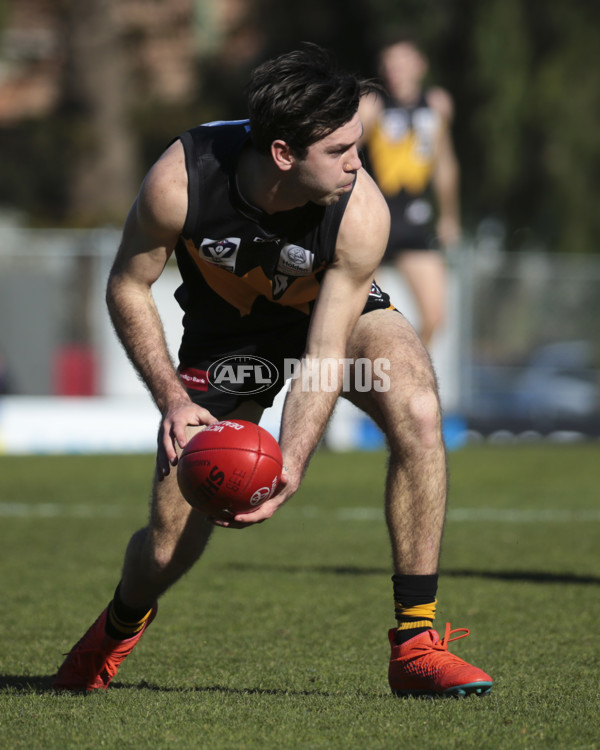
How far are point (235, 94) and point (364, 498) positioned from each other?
17592 mm

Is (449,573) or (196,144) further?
(449,573)

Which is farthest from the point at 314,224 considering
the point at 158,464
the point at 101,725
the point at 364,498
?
the point at 364,498

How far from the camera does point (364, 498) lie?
9.50 metres

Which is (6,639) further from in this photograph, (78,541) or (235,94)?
(235,94)

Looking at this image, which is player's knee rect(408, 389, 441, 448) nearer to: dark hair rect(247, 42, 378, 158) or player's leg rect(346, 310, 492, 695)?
player's leg rect(346, 310, 492, 695)

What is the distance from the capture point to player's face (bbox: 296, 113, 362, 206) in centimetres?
369

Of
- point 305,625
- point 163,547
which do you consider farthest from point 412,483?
point 305,625

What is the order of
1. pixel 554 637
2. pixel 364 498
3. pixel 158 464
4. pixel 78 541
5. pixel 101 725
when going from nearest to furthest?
pixel 101 725 < pixel 158 464 < pixel 554 637 < pixel 78 541 < pixel 364 498

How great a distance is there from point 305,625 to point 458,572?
4.85 feet

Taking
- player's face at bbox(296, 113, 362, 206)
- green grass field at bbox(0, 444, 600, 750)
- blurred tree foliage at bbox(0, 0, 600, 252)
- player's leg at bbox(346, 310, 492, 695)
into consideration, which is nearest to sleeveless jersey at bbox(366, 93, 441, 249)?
green grass field at bbox(0, 444, 600, 750)

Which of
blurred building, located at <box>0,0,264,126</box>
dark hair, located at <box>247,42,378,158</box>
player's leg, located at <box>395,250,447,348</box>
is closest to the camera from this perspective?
dark hair, located at <box>247,42,378,158</box>

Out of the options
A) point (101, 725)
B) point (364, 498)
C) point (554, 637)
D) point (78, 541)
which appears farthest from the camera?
point (364, 498)

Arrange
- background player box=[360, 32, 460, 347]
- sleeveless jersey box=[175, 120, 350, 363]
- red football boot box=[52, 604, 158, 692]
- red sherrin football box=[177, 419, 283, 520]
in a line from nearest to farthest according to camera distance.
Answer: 1. red sherrin football box=[177, 419, 283, 520]
2. sleeveless jersey box=[175, 120, 350, 363]
3. red football boot box=[52, 604, 158, 692]
4. background player box=[360, 32, 460, 347]

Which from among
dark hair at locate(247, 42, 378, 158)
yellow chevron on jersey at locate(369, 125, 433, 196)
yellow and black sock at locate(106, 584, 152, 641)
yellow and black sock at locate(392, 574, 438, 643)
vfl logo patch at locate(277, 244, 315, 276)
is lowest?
yellow and black sock at locate(106, 584, 152, 641)
